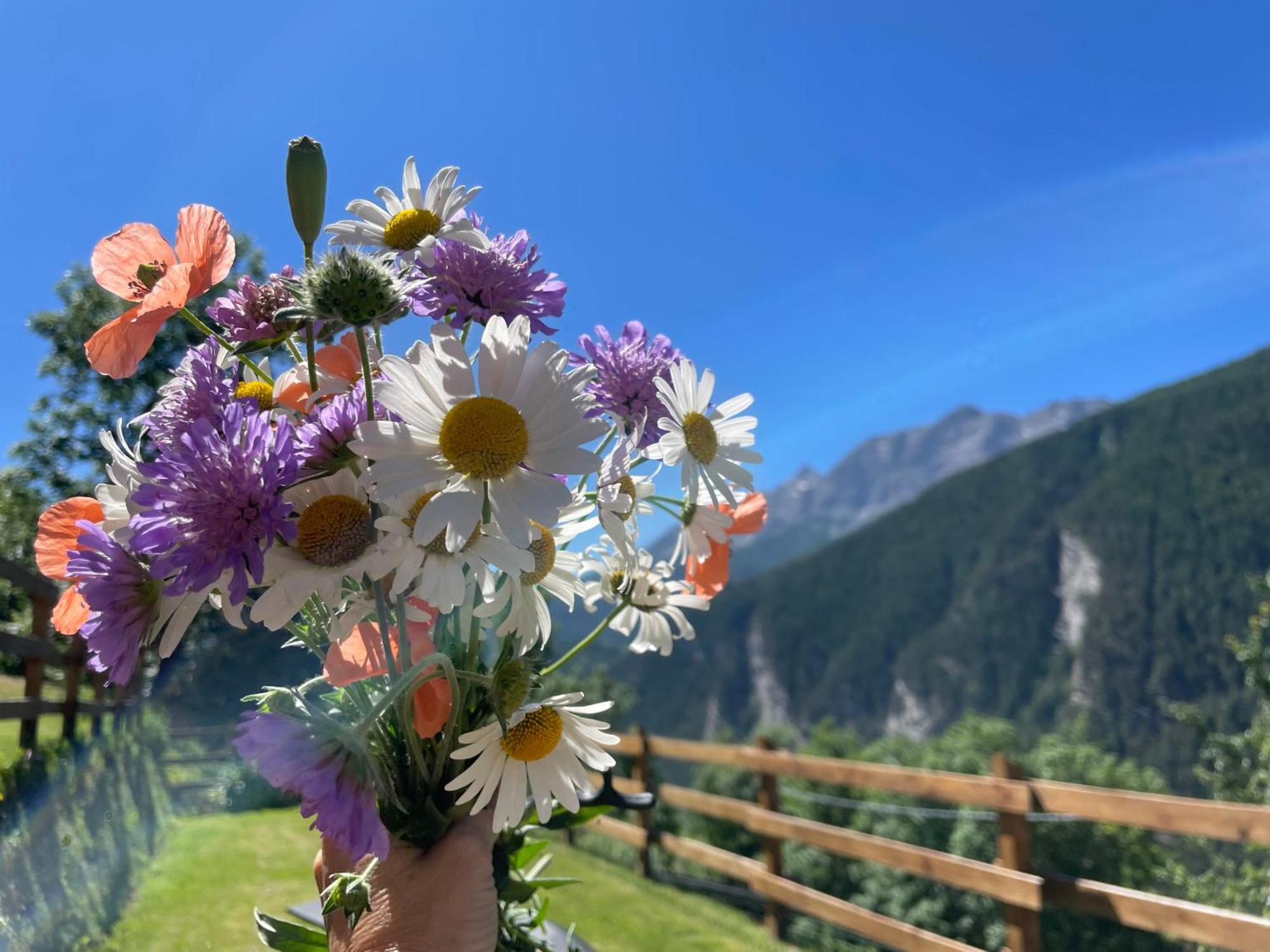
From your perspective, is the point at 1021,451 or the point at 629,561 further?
the point at 1021,451

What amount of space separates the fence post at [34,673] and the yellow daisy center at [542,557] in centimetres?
303

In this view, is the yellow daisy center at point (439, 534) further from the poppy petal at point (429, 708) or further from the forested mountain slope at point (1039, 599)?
the forested mountain slope at point (1039, 599)

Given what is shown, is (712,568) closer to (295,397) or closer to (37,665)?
(295,397)

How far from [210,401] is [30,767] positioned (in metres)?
2.82

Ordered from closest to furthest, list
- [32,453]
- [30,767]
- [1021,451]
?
1. [30,767]
2. [32,453]
3. [1021,451]

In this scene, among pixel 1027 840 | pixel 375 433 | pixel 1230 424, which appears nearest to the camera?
pixel 375 433

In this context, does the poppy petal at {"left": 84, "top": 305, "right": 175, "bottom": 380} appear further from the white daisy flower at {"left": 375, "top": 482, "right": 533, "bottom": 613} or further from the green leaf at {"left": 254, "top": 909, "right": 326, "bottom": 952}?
the green leaf at {"left": 254, "top": 909, "right": 326, "bottom": 952}

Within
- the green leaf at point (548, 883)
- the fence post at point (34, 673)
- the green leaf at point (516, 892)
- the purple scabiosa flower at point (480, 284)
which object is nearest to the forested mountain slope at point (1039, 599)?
the fence post at point (34, 673)

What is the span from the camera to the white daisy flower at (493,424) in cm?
57

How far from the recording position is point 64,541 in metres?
0.65

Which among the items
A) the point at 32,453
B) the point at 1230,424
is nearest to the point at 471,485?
the point at 32,453

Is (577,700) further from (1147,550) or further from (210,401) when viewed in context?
(1147,550)

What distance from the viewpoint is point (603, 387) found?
761mm

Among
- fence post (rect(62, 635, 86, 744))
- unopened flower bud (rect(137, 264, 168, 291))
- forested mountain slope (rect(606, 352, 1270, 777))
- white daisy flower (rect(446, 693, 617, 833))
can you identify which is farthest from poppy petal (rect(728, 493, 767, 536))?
forested mountain slope (rect(606, 352, 1270, 777))
